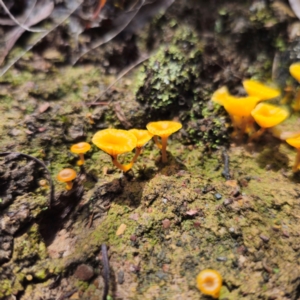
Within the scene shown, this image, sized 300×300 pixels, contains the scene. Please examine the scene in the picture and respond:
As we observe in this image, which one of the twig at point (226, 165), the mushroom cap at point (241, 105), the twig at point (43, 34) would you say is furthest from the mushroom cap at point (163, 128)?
the twig at point (43, 34)

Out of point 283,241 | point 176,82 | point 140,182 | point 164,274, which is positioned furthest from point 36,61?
point 283,241

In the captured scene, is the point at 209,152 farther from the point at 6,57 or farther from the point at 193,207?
the point at 6,57

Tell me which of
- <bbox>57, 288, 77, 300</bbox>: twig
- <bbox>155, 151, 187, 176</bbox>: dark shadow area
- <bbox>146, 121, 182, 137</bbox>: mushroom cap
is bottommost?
<bbox>57, 288, 77, 300</bbox>: twig

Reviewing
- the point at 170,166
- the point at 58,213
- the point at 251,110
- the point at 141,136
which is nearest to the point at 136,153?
the point at 141,136

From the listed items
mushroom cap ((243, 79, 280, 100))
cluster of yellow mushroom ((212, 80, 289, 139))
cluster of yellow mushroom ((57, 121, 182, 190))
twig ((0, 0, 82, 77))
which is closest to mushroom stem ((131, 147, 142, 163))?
cluster of yellow mushroom ((57, 121, 182, 190))

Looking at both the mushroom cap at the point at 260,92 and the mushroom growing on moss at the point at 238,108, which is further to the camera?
the mushroom cap at the point at 260,92

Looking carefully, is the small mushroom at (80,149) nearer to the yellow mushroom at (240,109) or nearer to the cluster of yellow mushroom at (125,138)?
the cluster of yellow mushroom at (125,138)

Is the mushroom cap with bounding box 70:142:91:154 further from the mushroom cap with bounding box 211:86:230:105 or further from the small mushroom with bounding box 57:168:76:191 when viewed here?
the mushroom cap with bounding box 211:86:230:105
